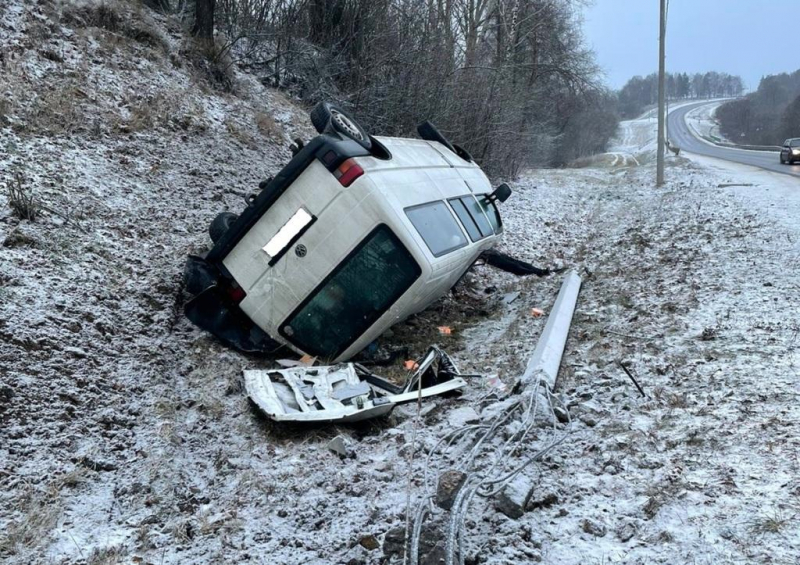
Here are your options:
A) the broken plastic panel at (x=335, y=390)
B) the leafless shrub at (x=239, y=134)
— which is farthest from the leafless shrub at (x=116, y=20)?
the broken plastic panel at (x=335, y=390)

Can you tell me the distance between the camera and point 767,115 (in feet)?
273

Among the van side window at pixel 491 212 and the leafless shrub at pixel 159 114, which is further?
the leafless shrub at pixel 159 114

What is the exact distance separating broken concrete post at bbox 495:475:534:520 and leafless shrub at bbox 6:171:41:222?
18.0 feet

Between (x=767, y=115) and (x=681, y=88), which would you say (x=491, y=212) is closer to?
(x=767, y=115)

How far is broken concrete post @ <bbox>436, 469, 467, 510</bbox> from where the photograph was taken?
11.8ft

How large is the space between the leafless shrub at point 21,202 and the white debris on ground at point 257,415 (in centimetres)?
13

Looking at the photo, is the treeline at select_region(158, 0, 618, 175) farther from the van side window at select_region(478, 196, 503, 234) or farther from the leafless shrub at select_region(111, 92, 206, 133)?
the van side window at select_region(478, 196, 503, 234)

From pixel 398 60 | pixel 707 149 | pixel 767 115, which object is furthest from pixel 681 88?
→ pixel 398 60

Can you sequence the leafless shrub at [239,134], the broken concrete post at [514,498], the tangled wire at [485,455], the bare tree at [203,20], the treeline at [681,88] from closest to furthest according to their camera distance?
the tangled wire at [485,455]
the broken concrete post at [514,498]
the leafless shrub at [239,134]
the bare tree at [203,20]
the treeline at [681,88]

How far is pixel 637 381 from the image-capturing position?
5.22 m

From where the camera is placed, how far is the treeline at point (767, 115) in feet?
208

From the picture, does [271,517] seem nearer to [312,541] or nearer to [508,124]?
[312,541]

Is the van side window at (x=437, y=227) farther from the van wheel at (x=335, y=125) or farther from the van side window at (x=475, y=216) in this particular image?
the van wheel at (x=335, y=125)

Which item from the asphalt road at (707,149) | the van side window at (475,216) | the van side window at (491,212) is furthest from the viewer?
the asphalt road at (707,149)
